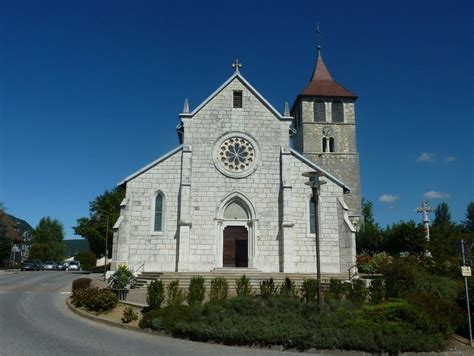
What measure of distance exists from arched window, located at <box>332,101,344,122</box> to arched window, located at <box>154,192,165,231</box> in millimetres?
27229

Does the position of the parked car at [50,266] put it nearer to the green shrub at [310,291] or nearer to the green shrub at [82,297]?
the green shrub at [82,297]

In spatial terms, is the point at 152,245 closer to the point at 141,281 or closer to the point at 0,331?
the point at 141,281

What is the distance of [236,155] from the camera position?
25781 millimetres

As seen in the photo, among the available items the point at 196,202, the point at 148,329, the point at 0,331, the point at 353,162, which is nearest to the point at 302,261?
the point at 196,202

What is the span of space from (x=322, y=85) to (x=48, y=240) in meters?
72.9

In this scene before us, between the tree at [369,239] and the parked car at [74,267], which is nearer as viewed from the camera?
the tree at [369,239]

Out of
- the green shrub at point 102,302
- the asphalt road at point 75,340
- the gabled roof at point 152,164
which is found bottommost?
the asphalt road at point 75,340

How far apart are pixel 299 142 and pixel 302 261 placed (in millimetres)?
24607

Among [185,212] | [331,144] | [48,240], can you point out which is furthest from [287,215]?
[48,240]

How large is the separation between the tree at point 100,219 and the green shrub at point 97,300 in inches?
1139

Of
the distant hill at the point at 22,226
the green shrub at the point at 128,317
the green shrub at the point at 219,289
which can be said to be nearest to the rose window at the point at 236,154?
the green shrub at the point at 219,289

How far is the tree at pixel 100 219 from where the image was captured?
146ft

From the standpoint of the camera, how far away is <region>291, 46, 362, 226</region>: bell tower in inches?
1749

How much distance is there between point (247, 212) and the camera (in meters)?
25.1
